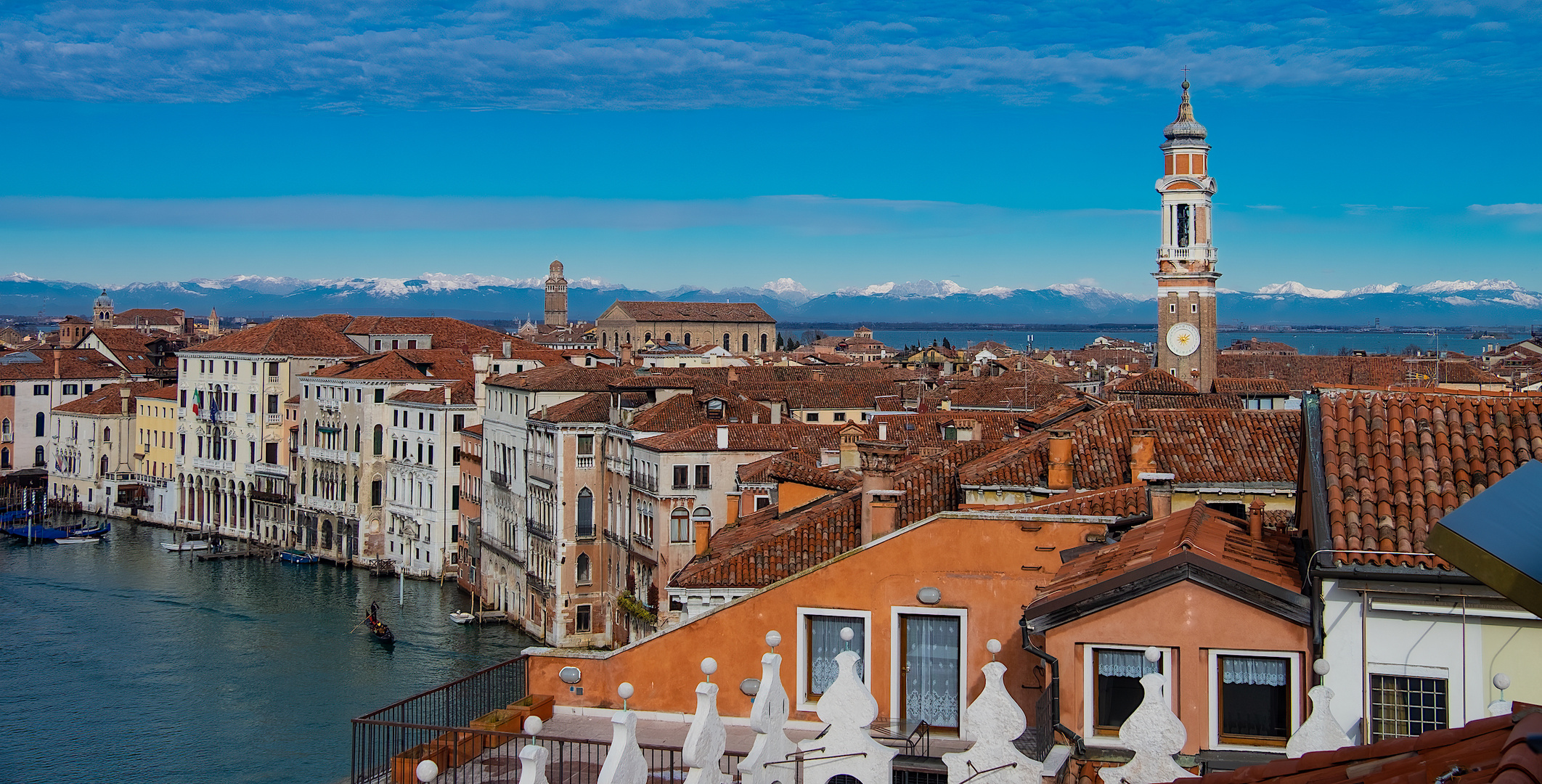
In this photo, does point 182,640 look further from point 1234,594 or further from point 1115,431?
point 1234,594

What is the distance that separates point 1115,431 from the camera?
675 inches

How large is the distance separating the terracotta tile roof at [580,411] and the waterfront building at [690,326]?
278 feet

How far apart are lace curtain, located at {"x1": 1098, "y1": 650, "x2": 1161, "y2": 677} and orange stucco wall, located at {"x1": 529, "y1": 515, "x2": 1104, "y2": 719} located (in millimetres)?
1653

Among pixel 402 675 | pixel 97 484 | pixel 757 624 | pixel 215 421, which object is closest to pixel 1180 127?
pixel 402 675

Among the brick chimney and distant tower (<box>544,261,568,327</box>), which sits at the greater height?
distant tower (<box>544,261,568,327</box>)

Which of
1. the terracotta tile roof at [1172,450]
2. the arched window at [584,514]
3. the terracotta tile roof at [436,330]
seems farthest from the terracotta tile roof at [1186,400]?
the terracotta tile roof at [436,330]

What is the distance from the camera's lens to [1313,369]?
5947 centimetres

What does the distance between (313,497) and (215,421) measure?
10.6m

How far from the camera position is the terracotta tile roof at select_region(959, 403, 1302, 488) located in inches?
615

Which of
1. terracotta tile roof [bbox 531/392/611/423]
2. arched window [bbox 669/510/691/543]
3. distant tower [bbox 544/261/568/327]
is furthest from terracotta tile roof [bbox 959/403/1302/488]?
distant tower [bbox 544/261/568/327]

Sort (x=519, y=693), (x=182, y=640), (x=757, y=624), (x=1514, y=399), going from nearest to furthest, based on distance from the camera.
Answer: (x=1514, y=399), (x=757, y=624), (x=519, y=693), (x=182, y=640)

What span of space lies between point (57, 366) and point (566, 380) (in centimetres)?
4724

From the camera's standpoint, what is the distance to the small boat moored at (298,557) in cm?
5391

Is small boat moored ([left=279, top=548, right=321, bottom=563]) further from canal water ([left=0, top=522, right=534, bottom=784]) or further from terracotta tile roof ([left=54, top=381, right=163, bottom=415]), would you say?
terracotta tile roof ([left=54, top=381, right=163, bottom=415])
